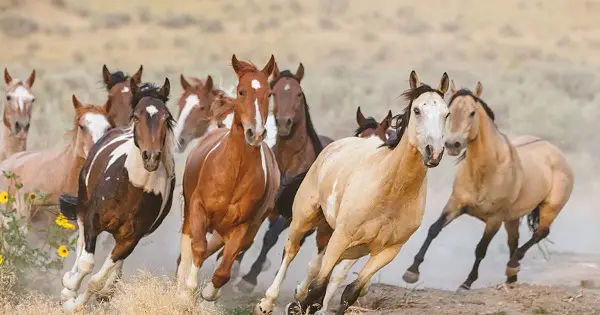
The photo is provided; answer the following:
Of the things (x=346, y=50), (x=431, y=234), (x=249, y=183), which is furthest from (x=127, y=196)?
(x=346, y=50)

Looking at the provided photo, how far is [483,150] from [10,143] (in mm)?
4560

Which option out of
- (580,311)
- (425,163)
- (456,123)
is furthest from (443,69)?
(425,163)

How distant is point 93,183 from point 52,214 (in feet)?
5.95

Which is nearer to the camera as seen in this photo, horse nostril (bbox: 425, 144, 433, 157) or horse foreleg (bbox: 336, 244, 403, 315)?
horse nostril (bbox: 425, 144, 433, 157)

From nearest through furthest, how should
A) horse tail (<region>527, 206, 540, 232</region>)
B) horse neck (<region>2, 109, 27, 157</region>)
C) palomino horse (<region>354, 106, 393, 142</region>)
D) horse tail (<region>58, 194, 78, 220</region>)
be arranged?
horse tail (<region>58, 194, 78, 220</region>), palomino horse (<region>354, 106, 393, 142</region>), horse tail (<region>527, 206, 540, 232</region>), horse neck (<region>2, 109, 27, 157</region>)

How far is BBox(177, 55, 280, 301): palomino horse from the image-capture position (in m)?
7.70

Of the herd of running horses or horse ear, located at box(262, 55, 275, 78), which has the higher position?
horse ear, located at box(262, 55, 275, 78)

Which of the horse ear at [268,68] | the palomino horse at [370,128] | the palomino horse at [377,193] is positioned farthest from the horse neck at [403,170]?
the palomino horse at [370,128]

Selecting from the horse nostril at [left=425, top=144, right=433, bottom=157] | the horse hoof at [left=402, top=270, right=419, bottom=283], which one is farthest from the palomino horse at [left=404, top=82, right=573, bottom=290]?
the horse nostril at [left=425, top=144, right=433, bottom=157]

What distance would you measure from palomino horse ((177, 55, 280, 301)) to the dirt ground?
18.2 feet

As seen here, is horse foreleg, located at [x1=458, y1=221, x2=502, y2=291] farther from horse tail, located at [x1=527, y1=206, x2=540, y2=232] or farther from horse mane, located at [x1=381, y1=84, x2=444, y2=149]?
horse mane, located at [x1=381, y1=84, x2=444, y2=149]

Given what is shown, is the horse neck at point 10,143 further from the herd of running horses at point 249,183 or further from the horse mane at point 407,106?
the horse mane at point 407,106

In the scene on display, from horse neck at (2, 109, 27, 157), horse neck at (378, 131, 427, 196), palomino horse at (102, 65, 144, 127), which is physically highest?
palomino horse at (102, 65, 144, 127)

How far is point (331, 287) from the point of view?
805 centimetres
